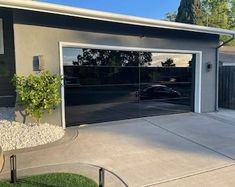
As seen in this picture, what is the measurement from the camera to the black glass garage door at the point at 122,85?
7832 millimetres

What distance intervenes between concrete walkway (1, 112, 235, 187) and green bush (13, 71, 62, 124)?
1148 millimetres

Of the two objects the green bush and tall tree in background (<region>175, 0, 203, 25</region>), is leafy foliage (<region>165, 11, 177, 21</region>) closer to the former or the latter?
tall tree in background (<region>175, 0, 203, 25</region>)

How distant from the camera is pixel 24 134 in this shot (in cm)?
611

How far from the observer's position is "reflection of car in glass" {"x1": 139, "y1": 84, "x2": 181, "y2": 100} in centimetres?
898

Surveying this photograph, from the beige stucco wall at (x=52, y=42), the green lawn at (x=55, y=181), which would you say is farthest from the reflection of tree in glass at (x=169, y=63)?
the green lawn at (x=55, y=181)

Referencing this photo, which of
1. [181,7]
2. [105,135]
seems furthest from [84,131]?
[181,7]

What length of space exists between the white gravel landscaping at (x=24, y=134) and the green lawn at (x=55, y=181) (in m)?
1.84

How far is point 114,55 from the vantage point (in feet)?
27.3

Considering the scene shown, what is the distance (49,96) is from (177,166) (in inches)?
136

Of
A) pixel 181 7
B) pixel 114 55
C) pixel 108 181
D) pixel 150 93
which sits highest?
pixel 181 7

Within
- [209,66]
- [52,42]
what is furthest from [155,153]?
[209,66]

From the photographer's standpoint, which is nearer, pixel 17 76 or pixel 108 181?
pixel 108 181

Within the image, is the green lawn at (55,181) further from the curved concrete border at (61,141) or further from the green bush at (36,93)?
the green bush at (36,93)

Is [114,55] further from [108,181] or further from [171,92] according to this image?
[108,181]
